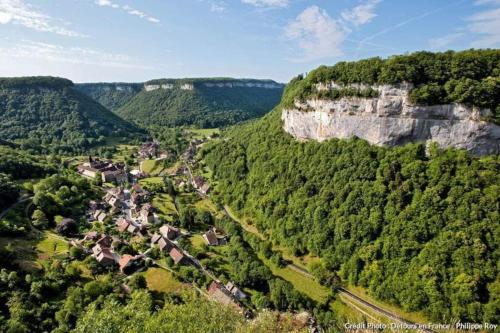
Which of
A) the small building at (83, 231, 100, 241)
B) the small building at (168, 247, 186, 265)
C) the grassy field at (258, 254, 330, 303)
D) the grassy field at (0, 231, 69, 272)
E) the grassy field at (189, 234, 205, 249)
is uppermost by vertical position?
the grassy field at (0, 231, 69, 272)

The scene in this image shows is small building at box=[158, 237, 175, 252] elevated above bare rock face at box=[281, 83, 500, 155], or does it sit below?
below

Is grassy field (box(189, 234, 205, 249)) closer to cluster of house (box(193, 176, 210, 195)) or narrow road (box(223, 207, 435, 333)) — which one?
narrow road (box(223, 207, 435, 333))

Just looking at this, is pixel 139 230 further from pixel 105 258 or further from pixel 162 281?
pixel 162 281

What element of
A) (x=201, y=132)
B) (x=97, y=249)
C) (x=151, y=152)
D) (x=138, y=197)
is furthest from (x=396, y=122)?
(x=201, y=132)

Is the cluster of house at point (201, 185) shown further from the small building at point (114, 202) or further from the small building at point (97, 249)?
the small building at point (97, 249)

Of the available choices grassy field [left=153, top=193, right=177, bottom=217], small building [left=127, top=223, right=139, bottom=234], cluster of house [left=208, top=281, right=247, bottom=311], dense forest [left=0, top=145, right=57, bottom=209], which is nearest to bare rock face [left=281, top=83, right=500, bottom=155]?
grassy field [left=153, top=193, right=177, bottom=217]

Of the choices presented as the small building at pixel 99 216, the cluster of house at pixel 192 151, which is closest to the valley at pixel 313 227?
the small building at pixel 99 216
